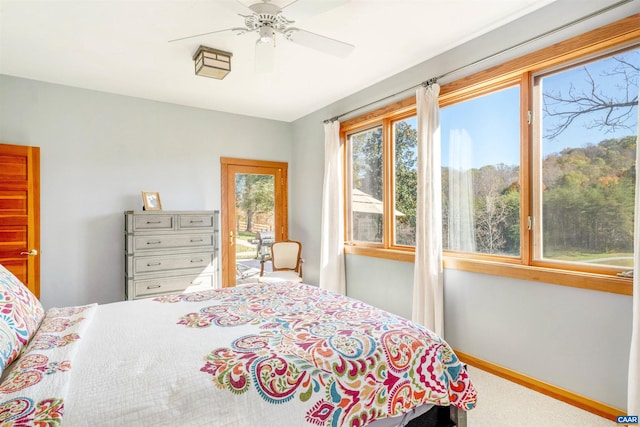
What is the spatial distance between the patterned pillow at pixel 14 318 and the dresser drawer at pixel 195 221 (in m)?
2.28

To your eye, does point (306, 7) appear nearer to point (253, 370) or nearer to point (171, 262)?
point (253, 370)

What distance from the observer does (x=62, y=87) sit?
3758 millimetres

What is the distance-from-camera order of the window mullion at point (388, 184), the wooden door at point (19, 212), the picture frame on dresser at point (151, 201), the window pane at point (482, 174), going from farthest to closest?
the picture frame on dresser at point (151, 201)
the window mullion at point (388, 184)
the wooden door at point (19, 212)
the window pane at point (482, 174)

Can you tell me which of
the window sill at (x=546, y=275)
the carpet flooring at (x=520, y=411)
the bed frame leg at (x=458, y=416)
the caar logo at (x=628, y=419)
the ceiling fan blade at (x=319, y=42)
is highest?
the ceiling fan blade at (x=319, y=42)

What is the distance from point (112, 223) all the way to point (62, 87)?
1.65 meters

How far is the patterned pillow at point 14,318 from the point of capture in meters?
1.26

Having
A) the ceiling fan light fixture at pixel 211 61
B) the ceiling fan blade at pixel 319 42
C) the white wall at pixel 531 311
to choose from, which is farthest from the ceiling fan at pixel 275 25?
the white wall at pixel 531 311

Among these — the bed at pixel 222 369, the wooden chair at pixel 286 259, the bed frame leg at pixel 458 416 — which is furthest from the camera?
the wooden chair at pixel 286 259

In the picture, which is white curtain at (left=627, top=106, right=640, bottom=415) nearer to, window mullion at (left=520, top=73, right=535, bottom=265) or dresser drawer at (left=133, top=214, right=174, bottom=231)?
window mullion at (left=520, top=73, right=535, bottom=265)

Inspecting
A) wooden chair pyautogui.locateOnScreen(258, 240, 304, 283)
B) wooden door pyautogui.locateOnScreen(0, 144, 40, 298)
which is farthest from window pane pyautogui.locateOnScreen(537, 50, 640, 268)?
wooden door pyautogui.locateOnScreen(0, 144, 40, 298)

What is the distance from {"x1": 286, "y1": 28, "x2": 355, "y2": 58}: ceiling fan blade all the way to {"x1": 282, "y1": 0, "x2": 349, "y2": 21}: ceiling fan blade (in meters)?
0.12

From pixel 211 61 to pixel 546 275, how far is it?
10.7 feet

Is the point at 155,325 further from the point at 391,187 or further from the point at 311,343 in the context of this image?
the point at 391,187

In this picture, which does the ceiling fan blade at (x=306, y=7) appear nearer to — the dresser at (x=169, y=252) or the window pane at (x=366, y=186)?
the window pane at (x=366, y=186)
